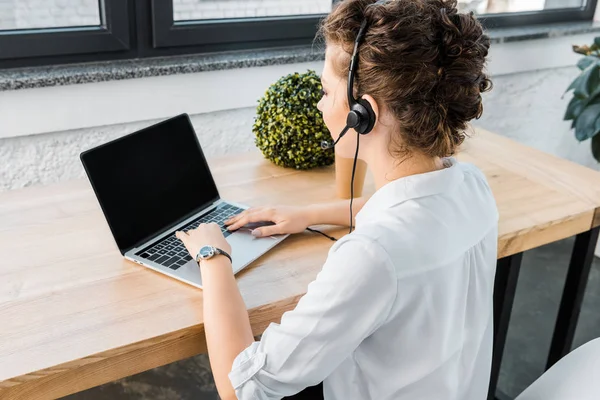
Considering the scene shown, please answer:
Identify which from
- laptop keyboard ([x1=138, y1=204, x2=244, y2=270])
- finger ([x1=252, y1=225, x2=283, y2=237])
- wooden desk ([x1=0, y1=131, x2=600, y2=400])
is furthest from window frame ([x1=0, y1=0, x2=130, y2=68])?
finger ([x1=252, y1=225, x2=283, y2=237])

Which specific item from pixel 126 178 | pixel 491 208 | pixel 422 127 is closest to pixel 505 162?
pixel 491 208

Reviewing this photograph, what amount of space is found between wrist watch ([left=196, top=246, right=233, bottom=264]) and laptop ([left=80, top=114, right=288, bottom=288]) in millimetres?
36

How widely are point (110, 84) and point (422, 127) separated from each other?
A: 102 cm

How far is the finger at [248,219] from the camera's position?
46.7 inches

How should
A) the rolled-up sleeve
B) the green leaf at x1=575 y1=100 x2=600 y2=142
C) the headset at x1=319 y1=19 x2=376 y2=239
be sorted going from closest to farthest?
the rolled-up sleeve < the headset at x1=319 y1=19 x2=376 y2=239 < the green leaf at x1=575 y1=100 x2=600 y2=142

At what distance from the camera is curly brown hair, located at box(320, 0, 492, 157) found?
85 centimetres

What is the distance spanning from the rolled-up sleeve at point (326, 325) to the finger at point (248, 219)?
0.37 m

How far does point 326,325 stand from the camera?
2.61 ft

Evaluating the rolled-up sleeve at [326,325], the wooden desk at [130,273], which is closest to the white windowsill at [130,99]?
the wooden desk at [130,273]

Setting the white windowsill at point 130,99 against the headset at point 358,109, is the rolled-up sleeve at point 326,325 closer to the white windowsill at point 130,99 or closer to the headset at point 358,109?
the headset at point 358,109

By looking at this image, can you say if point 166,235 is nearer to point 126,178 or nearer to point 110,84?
point 126,178

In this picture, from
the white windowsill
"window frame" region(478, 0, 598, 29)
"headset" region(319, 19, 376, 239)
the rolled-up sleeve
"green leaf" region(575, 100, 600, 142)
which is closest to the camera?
the rolled-up sleeve

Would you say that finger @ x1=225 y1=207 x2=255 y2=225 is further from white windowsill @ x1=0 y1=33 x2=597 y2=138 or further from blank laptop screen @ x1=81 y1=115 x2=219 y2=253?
white windowsill @ x1=0 y1=33 x2=597 y2=138

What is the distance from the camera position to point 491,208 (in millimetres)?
972
